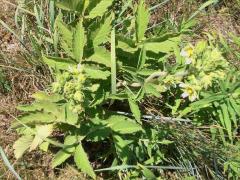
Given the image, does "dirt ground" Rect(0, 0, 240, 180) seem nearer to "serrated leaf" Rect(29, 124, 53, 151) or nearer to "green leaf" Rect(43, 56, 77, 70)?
"serrated leaf" Rect(29, 124, 53, 151)

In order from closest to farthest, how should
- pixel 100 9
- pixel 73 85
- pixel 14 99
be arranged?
pixel 73 85 → pixel 100 9 → pixel 14 99

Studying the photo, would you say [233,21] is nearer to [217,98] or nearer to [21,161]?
[217,98]

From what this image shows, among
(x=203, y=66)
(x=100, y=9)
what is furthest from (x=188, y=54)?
(x=100, y=9)

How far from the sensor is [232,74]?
7.87 feet

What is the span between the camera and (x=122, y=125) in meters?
2.27

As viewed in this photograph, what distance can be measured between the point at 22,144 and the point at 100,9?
0.83m

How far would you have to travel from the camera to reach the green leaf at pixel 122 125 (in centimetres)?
225

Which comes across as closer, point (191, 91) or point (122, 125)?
point (191, 91)

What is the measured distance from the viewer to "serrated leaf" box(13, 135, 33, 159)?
7.66ft

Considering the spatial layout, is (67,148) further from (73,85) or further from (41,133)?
(73,85)

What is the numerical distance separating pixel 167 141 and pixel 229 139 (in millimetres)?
394

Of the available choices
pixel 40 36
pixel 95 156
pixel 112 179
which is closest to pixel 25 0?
pixel 40 36

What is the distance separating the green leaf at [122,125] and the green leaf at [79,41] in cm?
39

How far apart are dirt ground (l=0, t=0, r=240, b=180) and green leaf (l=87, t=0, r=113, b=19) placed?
66 centimetres
